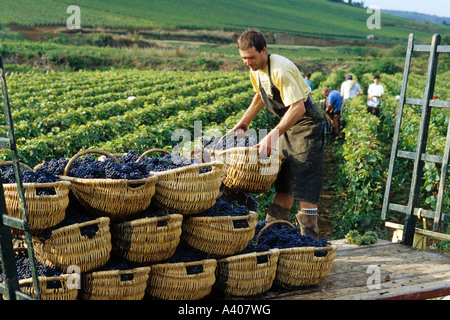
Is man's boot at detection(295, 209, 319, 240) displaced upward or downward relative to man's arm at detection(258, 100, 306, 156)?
downward

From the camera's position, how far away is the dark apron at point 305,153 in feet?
15.0

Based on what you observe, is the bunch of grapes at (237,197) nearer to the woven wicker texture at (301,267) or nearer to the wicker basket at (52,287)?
the woven wicker texture at (301,267)

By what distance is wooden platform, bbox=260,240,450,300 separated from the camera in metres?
3.62

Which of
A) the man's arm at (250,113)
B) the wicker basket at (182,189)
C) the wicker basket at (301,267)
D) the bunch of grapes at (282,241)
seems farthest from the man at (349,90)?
the wicker basket at (182,189)

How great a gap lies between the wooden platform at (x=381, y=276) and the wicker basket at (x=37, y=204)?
5.19ft

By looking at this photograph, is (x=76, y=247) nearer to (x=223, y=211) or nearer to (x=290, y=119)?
(x=223, y=211)

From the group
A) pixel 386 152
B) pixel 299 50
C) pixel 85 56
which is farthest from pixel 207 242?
pixel 299 50

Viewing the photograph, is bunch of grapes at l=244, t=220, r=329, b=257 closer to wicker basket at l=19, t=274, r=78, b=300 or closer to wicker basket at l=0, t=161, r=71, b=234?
wicker basket at l=19, t=274, r=78, b=300

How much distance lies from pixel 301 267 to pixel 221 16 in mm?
Answer: 74662

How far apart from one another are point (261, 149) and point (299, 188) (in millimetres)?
682

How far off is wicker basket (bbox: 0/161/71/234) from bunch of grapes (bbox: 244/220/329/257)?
4.64ft

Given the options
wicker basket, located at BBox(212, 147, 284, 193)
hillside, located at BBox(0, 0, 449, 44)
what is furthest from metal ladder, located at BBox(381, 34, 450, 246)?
hillside, located at BBox(0, 0, 449, 44)

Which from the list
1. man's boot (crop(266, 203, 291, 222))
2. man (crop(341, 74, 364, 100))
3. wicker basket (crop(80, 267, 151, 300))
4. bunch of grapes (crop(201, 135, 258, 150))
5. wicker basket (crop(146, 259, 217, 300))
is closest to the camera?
wicker basket (crop(80, 267, 151, 300))
